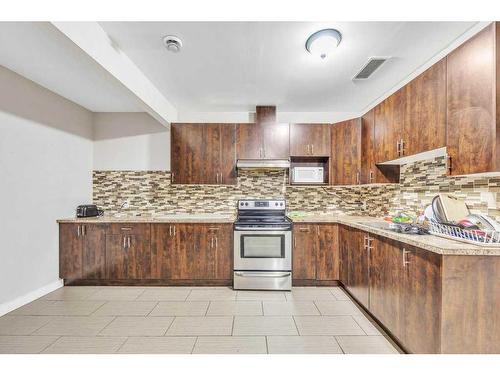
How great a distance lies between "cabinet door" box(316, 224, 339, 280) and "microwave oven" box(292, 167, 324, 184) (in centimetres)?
71

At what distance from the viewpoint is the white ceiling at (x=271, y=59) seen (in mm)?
2004

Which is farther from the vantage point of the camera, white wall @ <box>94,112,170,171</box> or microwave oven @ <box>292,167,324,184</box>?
white wall @ <box>94,112,170,171</box>

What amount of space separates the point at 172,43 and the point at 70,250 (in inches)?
110

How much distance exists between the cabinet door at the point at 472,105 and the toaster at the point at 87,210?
13.2ft

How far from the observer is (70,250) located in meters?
3.19

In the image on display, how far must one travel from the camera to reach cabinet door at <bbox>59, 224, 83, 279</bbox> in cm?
317

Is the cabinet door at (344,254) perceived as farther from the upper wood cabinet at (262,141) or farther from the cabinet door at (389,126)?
the upper wood cabinet at (262,141)

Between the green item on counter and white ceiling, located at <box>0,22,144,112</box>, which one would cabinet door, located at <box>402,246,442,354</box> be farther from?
white ceiling, located at <box>0,22,144,112</box>

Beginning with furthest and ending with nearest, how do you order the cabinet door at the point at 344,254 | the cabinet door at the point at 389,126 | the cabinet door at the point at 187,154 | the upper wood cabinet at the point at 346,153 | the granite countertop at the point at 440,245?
the cabinet door at the point at 187,154
the upper wood cabinet at the point at 346,153
the cabinet door at the point at 344,254
the cabinet door at the point at 389,126
the granite countertop at the point at 440,245

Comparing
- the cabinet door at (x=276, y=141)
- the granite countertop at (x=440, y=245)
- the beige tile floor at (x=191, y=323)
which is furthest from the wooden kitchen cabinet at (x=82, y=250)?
the granite countertop at (x=440, y=245)

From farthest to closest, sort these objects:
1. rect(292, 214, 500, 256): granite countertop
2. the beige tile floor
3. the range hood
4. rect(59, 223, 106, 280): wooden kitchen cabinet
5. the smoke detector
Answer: the range hood, rect(59, 223, 106, 280): wooden kitchen cabinet, the smoke detector, the beige tile floor, rect(292, 214, 500, 256): granite countertop

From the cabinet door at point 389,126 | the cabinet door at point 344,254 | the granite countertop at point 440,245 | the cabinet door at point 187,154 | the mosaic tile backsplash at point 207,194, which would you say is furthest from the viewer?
the mosaic tile backsplash at point 207,194

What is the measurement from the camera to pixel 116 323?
2.32 meters

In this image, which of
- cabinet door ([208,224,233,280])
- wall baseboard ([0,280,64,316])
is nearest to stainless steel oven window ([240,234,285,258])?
cabinet door ([208,224,233,280])
